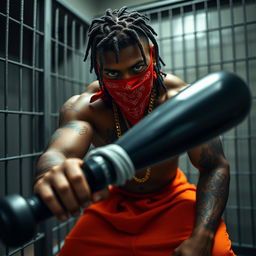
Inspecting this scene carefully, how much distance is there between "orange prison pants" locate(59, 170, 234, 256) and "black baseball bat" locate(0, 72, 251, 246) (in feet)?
1.64

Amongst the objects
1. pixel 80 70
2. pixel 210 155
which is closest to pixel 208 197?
pixel 210 155

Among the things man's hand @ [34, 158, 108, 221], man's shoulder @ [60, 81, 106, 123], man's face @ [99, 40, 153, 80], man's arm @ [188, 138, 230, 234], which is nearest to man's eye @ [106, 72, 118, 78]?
man's face @ [99, 40, 153, 80]

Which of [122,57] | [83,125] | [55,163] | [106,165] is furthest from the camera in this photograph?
[83,125]

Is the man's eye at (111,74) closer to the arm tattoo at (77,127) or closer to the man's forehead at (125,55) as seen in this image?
the man's forehead at (125,55)

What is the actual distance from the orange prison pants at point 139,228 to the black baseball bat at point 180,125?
0.50 m

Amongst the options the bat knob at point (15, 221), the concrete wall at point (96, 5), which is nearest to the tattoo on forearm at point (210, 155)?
the bat knob at point (15, 221)

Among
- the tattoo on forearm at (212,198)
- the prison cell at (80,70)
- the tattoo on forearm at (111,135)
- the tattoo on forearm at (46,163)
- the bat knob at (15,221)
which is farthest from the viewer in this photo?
the prison cell at (80,70)

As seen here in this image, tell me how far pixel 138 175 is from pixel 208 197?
272 mm

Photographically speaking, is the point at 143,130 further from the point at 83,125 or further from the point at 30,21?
the point at 30,21

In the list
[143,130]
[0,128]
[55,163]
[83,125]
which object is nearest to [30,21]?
[0,128]

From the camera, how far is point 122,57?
2.25 feet

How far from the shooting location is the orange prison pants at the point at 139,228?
736 millimetres

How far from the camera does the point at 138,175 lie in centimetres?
89

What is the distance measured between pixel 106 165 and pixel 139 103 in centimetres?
50
